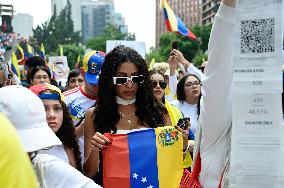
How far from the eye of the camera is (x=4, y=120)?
1.19 m

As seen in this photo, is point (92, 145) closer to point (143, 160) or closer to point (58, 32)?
point (143, 160)

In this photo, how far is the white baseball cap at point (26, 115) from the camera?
1664mm

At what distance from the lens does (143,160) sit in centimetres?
304

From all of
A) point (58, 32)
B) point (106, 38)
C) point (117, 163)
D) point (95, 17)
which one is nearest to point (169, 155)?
point (117, 163)

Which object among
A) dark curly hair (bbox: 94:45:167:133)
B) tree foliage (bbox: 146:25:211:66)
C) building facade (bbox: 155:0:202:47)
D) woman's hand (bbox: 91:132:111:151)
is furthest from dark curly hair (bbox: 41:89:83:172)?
building facade (bbox: 155:0:202:47)

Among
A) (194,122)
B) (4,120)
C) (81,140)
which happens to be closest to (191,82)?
(194,122)

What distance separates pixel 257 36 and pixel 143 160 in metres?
1.35

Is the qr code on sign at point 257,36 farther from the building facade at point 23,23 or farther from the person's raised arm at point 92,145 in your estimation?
the building facade at point 23,23

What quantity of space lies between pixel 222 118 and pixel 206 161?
207 millimetres

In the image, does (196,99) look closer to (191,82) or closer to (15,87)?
(191,82)

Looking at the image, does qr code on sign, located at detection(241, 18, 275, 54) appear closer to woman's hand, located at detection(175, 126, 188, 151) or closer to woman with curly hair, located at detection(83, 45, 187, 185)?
woman's hand, located at detection(175, 126, 188, 151)

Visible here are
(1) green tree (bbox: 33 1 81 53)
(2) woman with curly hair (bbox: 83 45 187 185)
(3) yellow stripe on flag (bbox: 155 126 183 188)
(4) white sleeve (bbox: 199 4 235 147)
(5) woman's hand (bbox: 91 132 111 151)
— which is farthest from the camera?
(1) green tree (bbox: 33 1 81 53)

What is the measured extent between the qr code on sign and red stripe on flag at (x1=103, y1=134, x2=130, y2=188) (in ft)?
4.28

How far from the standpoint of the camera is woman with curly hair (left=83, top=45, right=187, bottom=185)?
3.20 meters
